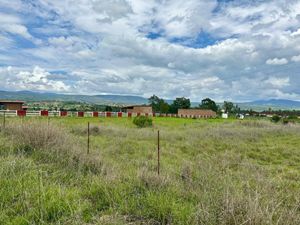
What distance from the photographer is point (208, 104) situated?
124 m

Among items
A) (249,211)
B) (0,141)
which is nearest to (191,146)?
(0,141)

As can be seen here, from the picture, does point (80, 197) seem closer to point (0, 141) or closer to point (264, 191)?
point (264, 191)

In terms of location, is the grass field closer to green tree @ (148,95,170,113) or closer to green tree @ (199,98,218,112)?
green tree @ (148,95,170,113)

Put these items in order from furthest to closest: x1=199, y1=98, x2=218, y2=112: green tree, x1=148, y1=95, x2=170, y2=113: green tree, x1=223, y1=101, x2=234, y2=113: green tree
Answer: x1=223, y1=101, x2=234, y2=113: green tree < x1=199, y1=98, x2=218, y2=112: green tree < x1=148, y1=95, x2=170, y2=113: green tree

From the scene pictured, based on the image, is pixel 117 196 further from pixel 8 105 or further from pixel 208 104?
pixel 208 104

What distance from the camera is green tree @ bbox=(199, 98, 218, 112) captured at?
4828 inches

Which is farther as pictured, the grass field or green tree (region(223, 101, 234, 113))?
green tree (region(223, 101, 234, 113))

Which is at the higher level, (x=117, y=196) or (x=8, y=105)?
(x=8, y=105)

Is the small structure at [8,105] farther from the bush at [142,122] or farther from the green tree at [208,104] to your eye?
the green tree at [208,104]

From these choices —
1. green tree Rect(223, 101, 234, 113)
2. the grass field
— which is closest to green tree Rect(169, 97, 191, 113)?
green tree Rect(223, 101, 234, 113)

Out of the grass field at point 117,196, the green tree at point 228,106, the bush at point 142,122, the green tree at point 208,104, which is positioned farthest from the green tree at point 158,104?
the grass field at point 117,196

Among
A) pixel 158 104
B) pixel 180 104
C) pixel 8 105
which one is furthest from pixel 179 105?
pixel 8 105

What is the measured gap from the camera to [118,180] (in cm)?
579

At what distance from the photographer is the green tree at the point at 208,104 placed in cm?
12262
